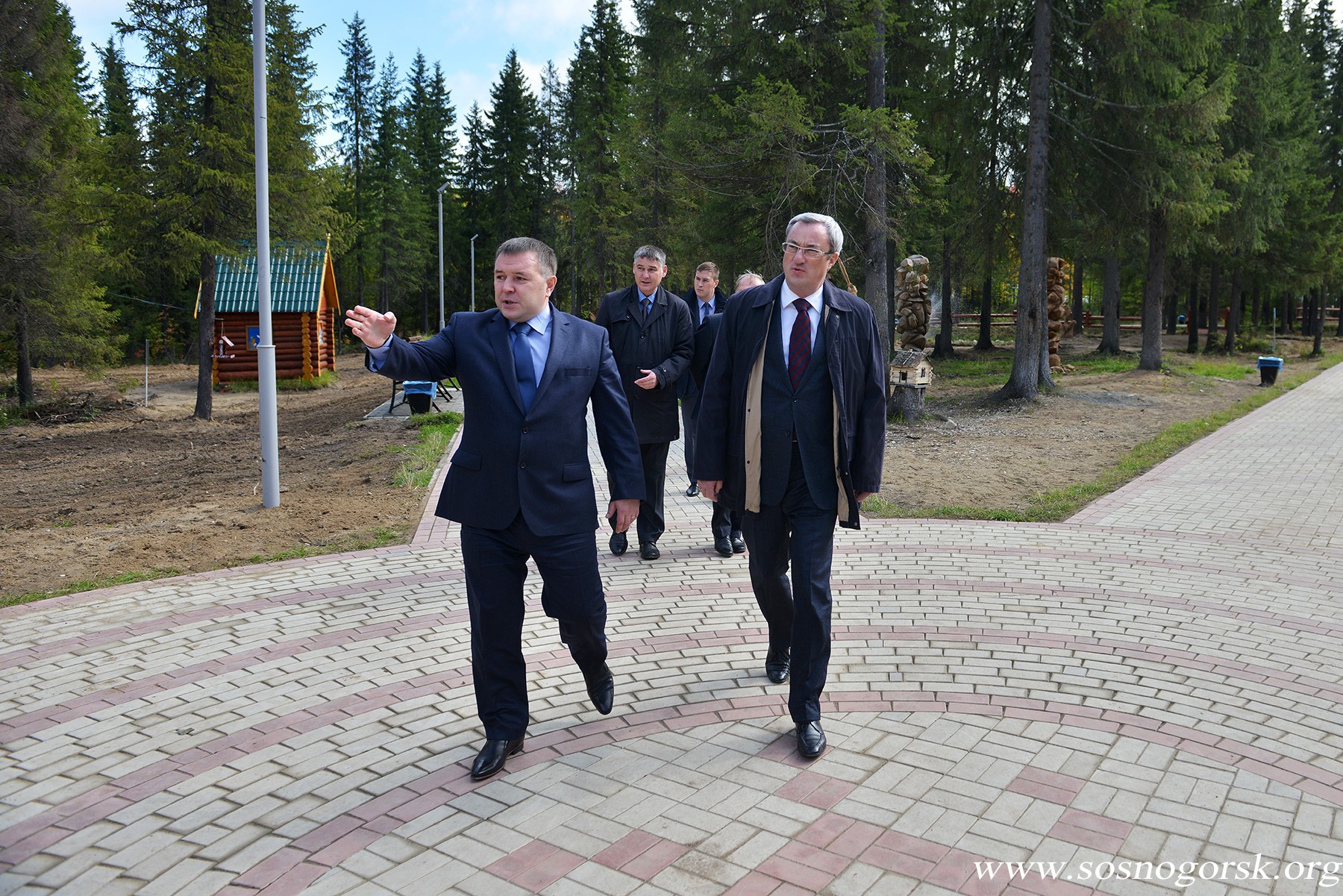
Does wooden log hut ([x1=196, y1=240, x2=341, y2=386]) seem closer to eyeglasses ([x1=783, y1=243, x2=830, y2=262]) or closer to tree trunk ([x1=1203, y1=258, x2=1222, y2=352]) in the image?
eyeglasses ([x1=783, y1=243, x2=830, y2=262])

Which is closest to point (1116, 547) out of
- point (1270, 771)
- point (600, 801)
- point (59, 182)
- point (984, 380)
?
point (1270, 771)

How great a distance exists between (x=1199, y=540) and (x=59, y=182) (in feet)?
71.6

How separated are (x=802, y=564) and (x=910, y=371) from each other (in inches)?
501

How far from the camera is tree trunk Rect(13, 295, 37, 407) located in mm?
20344

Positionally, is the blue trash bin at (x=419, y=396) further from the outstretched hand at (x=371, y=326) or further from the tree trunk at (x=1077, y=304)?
the tree trunk at (x=1077, y=304)

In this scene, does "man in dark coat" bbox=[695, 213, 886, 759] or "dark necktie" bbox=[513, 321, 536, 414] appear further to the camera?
"man in dark coat" bbox=[695, 213, 886, 759]

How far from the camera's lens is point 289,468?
12.9 m

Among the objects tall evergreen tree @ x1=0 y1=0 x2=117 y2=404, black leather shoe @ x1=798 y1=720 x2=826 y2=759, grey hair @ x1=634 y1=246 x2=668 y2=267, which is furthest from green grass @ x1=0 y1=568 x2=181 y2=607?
tall evergreen tree @ x1=0 y1=0 x2=117 y2=404

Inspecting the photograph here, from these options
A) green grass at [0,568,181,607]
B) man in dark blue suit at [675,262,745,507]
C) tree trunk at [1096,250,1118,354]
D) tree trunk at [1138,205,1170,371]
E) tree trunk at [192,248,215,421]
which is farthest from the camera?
tree trunk at [1096,250,1118,354]

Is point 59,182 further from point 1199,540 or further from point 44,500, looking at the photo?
point 1199,540

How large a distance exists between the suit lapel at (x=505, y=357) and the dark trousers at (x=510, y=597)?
19.4 inches

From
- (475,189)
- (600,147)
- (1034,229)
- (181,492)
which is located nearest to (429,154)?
(475,189)

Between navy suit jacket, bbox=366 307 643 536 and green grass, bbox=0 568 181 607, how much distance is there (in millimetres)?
4120

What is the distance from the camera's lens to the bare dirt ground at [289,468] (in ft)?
26.1
